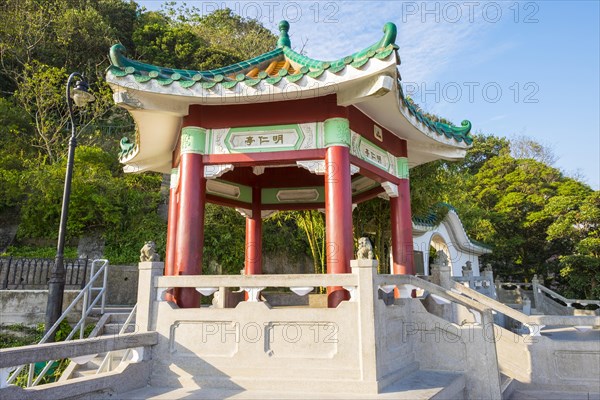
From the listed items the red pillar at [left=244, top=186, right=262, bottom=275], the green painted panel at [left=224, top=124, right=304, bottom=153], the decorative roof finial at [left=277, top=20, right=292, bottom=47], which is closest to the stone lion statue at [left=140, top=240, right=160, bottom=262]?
the green painted panel at [left=224, top=124, right=304, bottom=153]

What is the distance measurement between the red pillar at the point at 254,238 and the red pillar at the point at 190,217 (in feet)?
13.9

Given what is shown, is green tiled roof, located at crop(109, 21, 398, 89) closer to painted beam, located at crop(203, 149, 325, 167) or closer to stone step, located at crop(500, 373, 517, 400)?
painted beam, located at crop(203, 149, 325, 167)

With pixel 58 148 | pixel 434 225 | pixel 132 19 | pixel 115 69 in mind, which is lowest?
pixel 434 225

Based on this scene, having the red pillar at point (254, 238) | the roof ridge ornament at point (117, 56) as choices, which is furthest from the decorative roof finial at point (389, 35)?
the red pillar at point (254, 238)

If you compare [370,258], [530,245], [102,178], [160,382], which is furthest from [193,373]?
[530,245]

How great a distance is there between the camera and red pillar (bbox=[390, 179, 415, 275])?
28.1 ft

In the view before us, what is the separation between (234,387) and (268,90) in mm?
4410

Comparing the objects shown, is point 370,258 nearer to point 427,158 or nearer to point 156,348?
point 156,348

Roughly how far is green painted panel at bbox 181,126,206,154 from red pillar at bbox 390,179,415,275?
4.37 m

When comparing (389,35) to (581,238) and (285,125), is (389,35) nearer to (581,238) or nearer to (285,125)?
(285,125)

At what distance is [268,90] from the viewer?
6312 millimetres

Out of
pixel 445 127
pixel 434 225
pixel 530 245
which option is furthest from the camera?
pixel 530 245

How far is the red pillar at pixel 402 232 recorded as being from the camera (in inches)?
337

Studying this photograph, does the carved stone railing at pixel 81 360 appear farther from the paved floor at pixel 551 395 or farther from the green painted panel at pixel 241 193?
the paved floor at pixel 551 395
